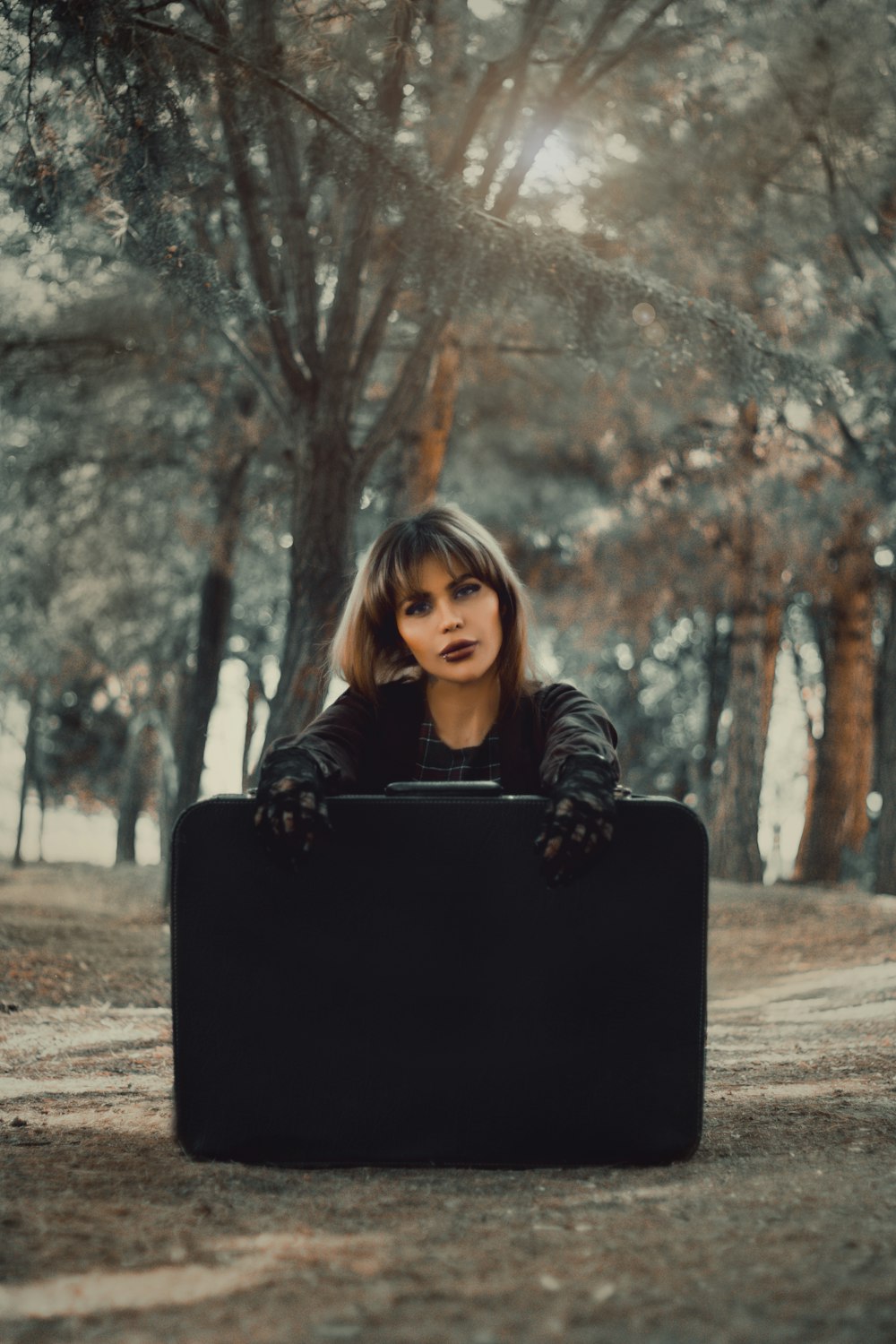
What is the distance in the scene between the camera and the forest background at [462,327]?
4375 mm

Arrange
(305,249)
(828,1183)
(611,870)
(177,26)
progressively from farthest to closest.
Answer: (305,249), (177,26), (611,870), (828,1183)

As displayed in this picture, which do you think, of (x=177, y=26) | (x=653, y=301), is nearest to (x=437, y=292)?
(x=653, y=301)

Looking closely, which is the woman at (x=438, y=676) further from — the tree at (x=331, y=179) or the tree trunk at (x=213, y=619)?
the tree trunk at (x=213, y=619)

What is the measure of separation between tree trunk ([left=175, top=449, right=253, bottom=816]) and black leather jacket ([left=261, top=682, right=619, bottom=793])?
19.1ft

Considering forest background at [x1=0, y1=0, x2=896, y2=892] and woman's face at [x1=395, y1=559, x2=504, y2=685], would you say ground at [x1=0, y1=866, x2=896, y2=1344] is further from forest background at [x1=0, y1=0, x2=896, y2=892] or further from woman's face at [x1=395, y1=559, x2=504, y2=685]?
forest background at [x1=0, y1=0, x2=896, y2=892]

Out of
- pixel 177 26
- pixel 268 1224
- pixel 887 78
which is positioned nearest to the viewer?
pixel 268 1224

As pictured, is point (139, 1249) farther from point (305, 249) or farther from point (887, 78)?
point (887, 78)

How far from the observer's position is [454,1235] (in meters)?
1.84

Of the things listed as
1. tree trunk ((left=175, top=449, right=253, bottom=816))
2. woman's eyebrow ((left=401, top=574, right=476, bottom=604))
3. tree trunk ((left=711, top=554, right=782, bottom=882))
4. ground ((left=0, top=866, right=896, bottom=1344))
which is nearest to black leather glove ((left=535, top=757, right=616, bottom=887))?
ground ((left=0, top=866, right=896, bottom=1344))

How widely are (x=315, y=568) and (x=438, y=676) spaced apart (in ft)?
9.76

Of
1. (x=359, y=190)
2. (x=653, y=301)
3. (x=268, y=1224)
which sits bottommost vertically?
(x=268, y=1224)

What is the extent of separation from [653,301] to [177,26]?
1909mm

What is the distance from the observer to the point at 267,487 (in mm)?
8844

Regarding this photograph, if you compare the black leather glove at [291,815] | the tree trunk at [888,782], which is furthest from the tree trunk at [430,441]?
the black leather glove at [291,815]
